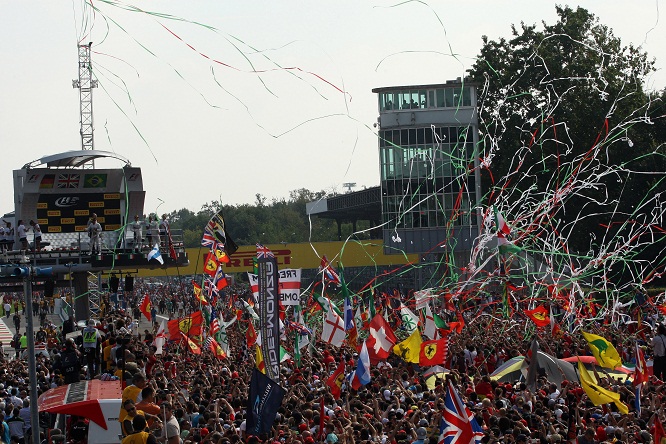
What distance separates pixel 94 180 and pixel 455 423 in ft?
73.3

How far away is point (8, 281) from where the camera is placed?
30359mm

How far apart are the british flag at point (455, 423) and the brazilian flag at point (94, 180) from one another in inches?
872

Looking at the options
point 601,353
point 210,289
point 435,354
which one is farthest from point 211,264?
point 601,353

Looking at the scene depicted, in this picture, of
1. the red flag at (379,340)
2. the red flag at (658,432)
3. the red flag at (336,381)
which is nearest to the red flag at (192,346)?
the red flag at (379,340)

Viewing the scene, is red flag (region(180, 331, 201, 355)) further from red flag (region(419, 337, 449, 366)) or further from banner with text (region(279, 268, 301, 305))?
Result: red flag (region(419, 337, 449, 366))

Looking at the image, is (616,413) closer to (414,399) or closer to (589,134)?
(414,399)

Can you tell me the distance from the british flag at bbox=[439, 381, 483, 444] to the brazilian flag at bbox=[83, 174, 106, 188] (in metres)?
22.1

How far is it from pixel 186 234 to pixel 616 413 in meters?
105

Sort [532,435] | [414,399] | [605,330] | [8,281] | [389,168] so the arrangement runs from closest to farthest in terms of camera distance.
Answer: [532,435]
[414,399]
[605,330]
[8,281]
[389,168]

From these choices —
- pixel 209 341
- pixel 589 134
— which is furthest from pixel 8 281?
pixel 589 134

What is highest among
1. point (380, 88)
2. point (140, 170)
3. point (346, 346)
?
point (380, 88)

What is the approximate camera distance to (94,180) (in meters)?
31.5

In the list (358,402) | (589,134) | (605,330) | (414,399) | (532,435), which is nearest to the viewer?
(532,435)

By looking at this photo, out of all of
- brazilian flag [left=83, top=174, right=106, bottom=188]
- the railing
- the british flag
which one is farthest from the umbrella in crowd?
brazilian flag [left=83, top=174, right=106, bottom=188]
